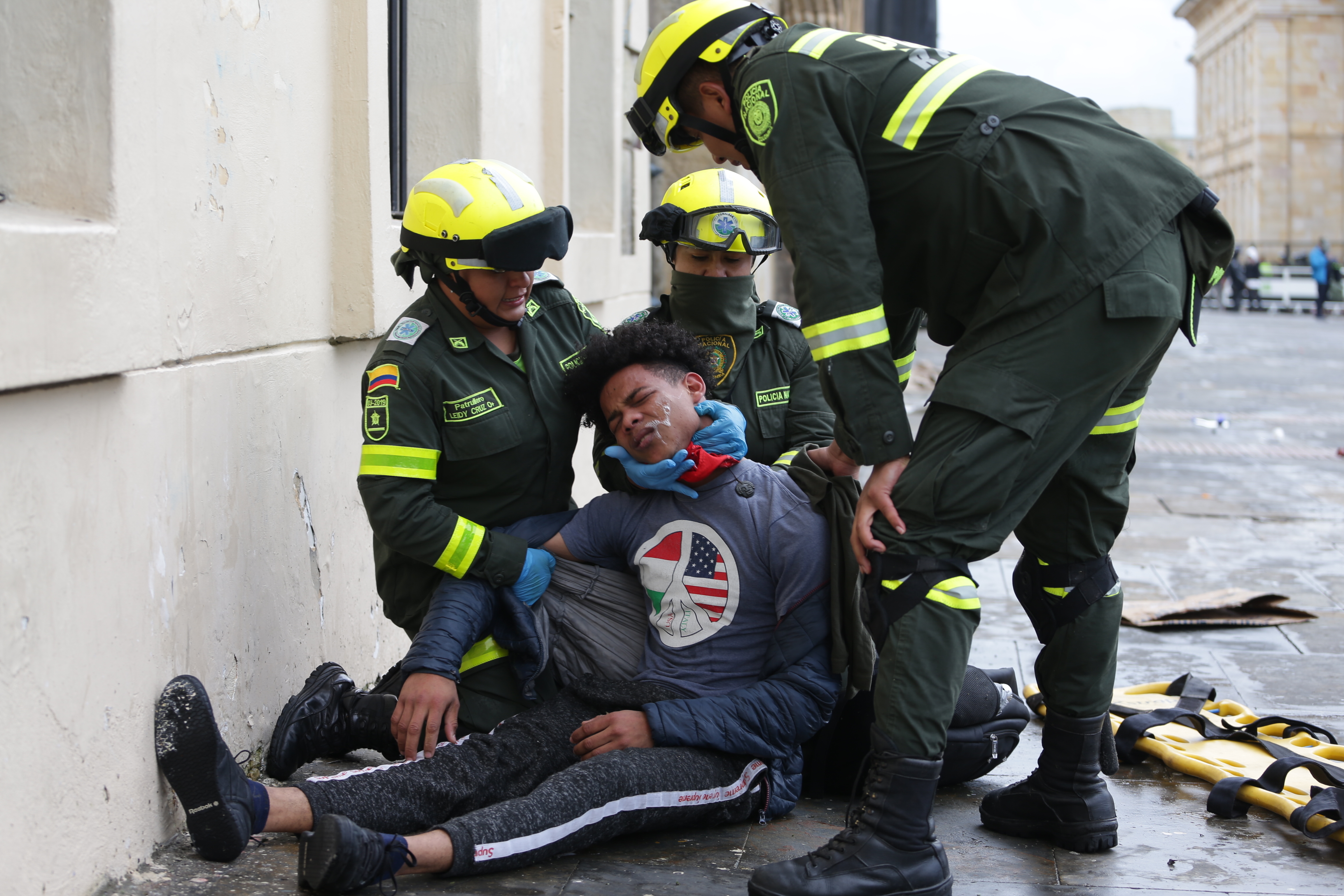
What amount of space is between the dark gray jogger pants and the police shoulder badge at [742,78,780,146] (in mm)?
1225

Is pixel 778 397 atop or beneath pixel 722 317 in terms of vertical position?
beneath

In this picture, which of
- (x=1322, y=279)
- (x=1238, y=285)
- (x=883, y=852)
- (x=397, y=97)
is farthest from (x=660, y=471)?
(x=1238, y=285)

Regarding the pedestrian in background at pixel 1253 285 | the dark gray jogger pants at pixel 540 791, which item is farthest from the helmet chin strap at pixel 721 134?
the pedestrian in background at pixel 1253 285

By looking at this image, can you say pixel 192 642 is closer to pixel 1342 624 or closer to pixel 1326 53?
pixel 1342 624

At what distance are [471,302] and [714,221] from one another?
73cm

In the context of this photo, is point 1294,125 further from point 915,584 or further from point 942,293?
point 915,584

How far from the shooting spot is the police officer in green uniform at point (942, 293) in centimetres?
257

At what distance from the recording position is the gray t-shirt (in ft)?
10.1

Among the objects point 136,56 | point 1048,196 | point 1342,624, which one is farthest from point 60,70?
point 1342,624

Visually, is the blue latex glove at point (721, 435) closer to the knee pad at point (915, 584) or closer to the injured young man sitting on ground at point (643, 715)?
the injured young man sitting on ground at point (643, 715)

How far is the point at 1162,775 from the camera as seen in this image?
351cm

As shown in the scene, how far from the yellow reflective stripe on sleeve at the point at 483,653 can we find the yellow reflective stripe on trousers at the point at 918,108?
1.48 m

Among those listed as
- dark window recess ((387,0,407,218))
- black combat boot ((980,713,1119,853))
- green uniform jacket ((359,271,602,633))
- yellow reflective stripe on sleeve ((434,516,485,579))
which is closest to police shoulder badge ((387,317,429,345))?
green uniform jacket ((359,271,602,633))

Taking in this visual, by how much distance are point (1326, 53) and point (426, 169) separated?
184 feet
